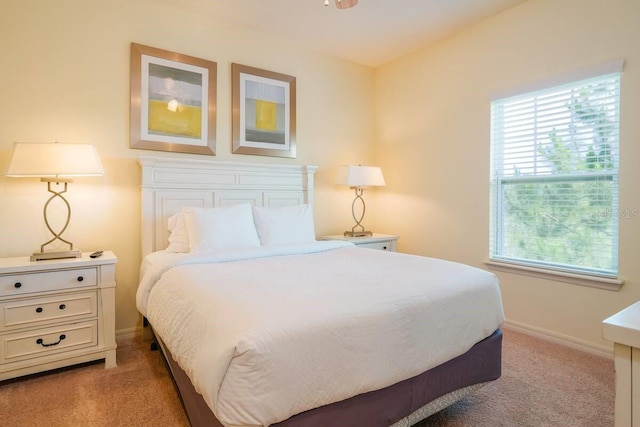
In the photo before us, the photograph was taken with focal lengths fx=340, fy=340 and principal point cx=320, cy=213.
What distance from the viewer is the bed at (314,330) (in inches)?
42.1

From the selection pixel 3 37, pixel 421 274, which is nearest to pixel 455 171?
pixel 421 274

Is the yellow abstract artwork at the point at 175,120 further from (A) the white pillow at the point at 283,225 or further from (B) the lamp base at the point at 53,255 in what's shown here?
(B) the lamp base at the point at 53,255

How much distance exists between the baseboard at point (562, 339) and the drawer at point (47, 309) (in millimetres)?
3257

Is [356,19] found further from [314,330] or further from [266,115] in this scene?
[314,330]

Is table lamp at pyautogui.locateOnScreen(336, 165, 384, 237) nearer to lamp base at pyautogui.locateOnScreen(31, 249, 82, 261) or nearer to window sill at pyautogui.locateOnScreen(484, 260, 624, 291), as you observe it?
window sill at pyautogui.locateOnScreen(484, 260, 624, 291)

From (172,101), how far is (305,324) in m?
2.51

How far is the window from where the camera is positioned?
2416 mm

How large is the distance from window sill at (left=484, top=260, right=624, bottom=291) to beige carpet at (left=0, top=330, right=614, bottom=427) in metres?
0.52

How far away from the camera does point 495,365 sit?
6.00ft

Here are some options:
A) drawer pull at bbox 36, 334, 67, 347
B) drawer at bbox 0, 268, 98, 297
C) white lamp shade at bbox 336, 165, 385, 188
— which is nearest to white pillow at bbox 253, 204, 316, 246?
white lamp shade at bbox 336, 165, 385, 188

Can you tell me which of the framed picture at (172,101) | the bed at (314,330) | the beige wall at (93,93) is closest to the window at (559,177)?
the bed at (314,330)

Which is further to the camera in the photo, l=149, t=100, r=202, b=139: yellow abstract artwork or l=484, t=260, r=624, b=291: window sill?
l=149, t=100, r=202, b=139: yellow abstract artwork

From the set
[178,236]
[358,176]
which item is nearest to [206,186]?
[178,236]

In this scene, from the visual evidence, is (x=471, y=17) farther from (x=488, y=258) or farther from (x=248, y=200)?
(x=248, y=200)
